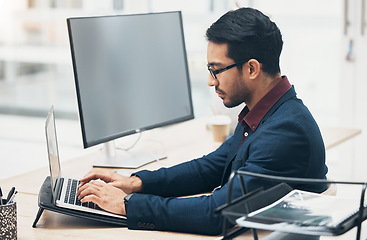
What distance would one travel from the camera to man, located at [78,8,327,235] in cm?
142

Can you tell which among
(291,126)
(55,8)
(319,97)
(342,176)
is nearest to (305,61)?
(319,97)

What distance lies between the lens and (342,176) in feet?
12.6

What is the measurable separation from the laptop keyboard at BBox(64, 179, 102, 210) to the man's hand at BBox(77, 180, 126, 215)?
16mm

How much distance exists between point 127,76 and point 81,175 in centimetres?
39

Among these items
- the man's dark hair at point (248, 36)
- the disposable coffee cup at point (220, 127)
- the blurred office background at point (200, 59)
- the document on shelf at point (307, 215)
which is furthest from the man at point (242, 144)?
the blurred office background at point (200, 59)

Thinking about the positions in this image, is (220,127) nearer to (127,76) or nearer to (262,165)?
(127,76)

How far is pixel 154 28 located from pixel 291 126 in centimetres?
88

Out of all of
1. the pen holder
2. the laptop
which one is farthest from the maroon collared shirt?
the pen holder

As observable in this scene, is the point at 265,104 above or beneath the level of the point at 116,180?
above

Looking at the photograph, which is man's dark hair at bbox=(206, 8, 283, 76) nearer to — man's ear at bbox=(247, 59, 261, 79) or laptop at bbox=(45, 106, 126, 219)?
man's ear at bbox=(247, 59, 261, 79)

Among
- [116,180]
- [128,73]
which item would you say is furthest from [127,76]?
[116,180]

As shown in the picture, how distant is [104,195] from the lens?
153cm

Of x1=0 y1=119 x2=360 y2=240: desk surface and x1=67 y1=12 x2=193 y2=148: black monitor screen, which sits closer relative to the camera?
x1=0 y1=119 x2=360 y2=240: desk surface

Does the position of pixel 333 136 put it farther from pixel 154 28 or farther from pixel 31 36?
pixel 31 36
